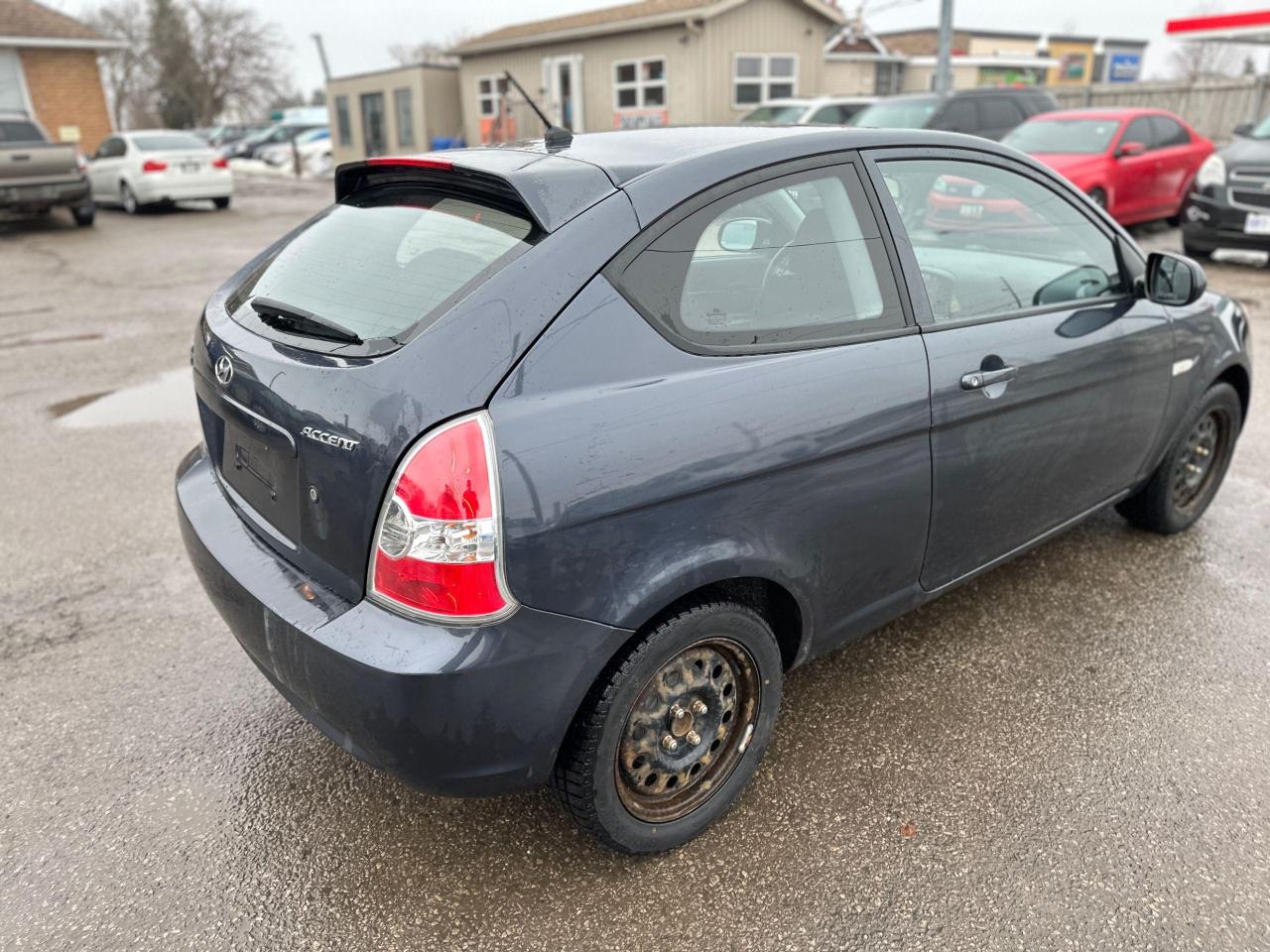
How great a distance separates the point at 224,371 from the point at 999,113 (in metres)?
13.6

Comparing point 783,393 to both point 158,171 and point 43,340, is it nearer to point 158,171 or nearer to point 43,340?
point 43,340

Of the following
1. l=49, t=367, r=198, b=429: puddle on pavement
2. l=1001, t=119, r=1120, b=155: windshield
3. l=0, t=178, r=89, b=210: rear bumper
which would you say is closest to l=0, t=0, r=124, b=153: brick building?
l=0, t=178, r=89, b=210: rear bumper

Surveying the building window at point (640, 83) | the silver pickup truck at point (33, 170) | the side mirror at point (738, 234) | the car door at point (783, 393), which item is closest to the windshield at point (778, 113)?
the building window at point (640, 83)

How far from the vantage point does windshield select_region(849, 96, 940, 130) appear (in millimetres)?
12328

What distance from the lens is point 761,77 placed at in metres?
21.9

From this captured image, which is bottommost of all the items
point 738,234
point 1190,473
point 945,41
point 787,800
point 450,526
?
point 787,800

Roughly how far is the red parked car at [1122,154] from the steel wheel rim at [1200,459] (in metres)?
7.54

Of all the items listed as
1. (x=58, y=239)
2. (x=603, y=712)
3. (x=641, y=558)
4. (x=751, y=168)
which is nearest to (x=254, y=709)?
(x=603, y=712)

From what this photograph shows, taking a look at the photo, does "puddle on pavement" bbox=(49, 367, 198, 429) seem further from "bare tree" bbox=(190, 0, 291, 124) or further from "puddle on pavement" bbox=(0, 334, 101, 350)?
"bare tree" bbox=(190, 0, 291, 124)

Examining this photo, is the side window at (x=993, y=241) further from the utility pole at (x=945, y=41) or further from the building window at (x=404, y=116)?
the building window at (x=404, y=116)

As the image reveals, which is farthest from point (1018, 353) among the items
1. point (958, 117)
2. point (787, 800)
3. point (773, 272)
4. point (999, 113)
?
point (999, 113)

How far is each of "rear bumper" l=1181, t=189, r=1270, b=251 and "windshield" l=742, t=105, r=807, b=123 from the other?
25.5ft

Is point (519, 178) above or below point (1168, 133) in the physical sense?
above

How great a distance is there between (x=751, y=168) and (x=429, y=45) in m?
73.5
